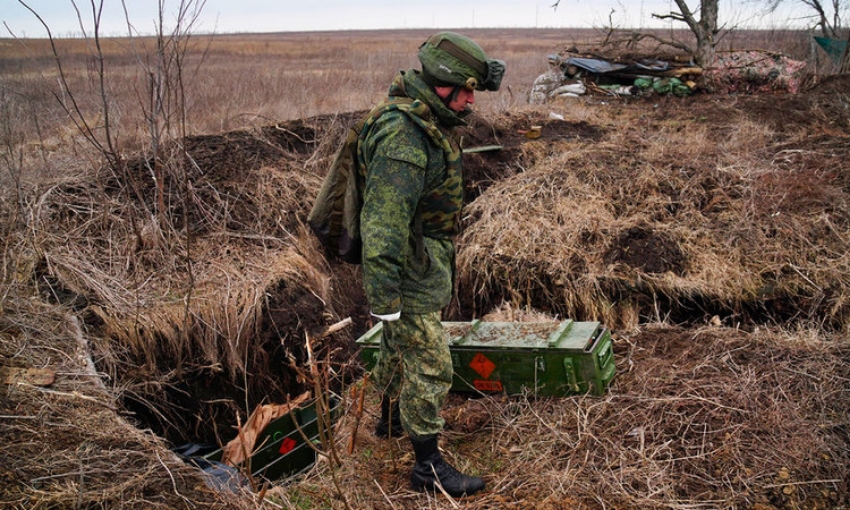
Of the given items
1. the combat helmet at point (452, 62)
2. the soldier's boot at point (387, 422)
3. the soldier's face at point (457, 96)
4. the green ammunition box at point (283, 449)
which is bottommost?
the green ammunition box at point (283, 449)

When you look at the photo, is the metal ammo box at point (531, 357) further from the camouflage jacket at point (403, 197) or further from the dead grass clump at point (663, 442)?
the camouflage jacket at point (403, 197)

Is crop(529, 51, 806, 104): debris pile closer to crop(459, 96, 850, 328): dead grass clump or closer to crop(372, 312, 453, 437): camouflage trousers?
crop(459, 96, 850, 328): dead grass clump

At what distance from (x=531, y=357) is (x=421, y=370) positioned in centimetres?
93

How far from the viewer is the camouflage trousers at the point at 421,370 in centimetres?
315

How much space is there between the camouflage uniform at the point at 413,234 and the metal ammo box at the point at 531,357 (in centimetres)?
74

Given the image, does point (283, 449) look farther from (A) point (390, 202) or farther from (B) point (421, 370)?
(A) point (390, 202)

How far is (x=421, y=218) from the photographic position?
10.2ft

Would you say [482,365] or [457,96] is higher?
[457,96]

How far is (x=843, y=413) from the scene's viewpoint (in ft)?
11.5

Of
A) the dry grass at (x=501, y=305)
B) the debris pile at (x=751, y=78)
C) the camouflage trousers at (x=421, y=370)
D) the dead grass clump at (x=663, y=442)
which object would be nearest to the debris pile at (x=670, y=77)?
the debris pile at (x=751, y=78)

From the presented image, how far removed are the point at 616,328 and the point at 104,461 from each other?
387 cm

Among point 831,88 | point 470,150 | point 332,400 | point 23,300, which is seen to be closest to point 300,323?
point 332,400

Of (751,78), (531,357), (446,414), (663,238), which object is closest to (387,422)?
(446,414)

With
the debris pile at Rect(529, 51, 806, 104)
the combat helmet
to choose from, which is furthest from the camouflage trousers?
the debris pile at Rect(529, 51, 806, 104)
